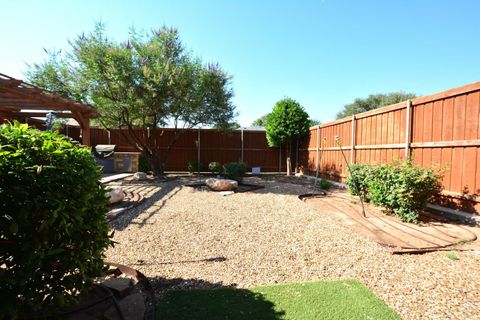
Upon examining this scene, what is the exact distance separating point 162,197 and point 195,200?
957mm

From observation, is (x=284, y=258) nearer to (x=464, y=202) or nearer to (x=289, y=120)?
(x=464, y=202)

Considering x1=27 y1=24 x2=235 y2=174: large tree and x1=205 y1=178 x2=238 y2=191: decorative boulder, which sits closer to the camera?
x1=205 y1=178 x2=238 y2=191: decorative boulder

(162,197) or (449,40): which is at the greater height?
(449,40)

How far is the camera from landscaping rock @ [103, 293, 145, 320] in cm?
167

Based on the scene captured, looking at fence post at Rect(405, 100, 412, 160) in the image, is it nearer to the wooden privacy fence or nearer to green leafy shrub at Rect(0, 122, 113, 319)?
green leafy shrub at Rect(0, 122, 113, 319)

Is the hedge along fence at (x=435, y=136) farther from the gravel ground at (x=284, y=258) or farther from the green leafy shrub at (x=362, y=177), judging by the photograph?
the gravel ground at (x=284, y=258)

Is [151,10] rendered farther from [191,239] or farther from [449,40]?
[449,40]

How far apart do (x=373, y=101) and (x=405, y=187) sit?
31.8 metres

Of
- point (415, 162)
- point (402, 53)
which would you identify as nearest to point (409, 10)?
point (415, 162)

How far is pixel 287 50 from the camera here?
9.31 m

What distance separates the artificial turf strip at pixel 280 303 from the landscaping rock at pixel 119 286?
301 millimetres

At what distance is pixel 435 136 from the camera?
4.52m

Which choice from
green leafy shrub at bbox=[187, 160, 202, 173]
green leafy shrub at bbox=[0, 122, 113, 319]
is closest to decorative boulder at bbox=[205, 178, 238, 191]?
green leafy shrub at bbox=[187, 160, 202, 173]

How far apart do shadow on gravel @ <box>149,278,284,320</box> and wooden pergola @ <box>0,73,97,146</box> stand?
A: 15.3 ft
